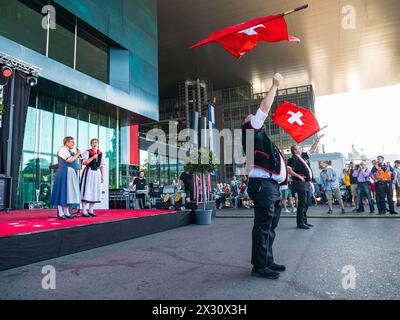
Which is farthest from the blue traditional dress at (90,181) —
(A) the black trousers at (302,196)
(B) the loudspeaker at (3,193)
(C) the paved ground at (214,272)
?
(A) the black trousers at (302,196)

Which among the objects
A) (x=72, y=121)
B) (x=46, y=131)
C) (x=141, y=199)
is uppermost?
(x=72, y=121)

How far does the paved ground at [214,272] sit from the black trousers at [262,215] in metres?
0.24

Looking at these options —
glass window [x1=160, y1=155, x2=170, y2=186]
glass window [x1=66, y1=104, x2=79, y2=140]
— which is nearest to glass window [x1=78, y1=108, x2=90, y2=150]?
glass window [x1=66, y1=104, x2=79, y2=140]

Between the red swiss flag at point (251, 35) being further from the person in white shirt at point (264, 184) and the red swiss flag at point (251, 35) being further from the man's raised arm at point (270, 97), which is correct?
the person in white shirt at point (264, 184)

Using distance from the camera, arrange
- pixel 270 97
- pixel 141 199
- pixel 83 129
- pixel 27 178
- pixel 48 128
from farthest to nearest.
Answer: pixel 83 129, pixel 141 199, pixel 48 128, pixel 27 178, pixel 270 97

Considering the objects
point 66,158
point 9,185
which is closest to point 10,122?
point 9,185

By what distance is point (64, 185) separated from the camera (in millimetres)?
5465

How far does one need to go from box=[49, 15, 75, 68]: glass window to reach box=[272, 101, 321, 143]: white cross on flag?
11.3 meters

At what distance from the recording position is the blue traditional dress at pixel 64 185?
546cm

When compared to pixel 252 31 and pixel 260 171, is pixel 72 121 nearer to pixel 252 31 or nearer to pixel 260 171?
pixel 252 31

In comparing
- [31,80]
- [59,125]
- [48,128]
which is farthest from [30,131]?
[31,80]

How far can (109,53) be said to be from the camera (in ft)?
45.8

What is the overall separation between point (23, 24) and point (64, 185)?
9703mm
